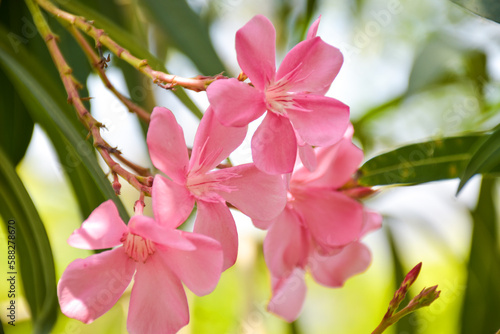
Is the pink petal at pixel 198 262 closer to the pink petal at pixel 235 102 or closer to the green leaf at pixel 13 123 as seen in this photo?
the pink petal at pixel 235 102

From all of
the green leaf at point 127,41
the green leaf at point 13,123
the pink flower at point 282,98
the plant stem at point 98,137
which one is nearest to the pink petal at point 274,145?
the pink flower at point 282,98

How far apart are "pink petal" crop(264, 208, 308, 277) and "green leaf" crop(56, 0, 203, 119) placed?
198 millimetres

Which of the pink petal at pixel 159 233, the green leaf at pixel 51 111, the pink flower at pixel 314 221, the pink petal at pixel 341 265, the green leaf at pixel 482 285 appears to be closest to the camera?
the pink petal at pixel 159 233

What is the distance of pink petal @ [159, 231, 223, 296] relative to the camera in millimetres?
438

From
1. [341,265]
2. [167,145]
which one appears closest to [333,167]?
[341,265]

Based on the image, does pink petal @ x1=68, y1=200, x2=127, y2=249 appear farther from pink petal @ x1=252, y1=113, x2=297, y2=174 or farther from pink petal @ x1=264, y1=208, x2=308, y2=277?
pink petal @ x1=264, y1=208, x2=308, y2=277

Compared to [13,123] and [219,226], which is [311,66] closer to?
[219,226]

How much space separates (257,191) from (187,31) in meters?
0.43

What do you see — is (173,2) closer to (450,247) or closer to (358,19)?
(358,19)

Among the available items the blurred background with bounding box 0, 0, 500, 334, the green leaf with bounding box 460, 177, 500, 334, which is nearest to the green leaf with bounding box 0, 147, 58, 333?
the blurred background with bounding box 0, 0, 500, 334

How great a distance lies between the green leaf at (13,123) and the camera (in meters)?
0.77

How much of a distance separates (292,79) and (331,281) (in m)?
0.36

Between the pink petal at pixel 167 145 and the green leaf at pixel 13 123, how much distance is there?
0.40 metres

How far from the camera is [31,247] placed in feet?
2.16
